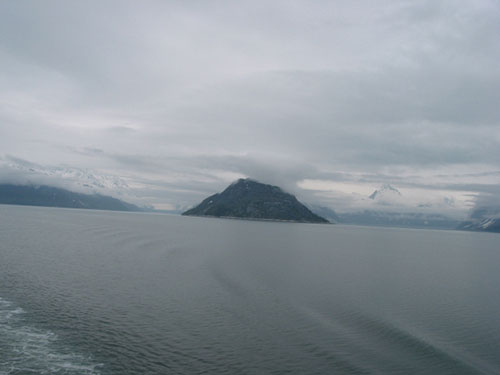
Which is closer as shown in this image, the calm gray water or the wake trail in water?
the wake trail in water

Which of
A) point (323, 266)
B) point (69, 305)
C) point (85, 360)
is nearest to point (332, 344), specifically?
point (85, 360)

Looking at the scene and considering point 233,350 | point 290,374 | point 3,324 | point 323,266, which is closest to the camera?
point 290,374

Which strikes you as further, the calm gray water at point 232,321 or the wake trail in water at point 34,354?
the calm gray water at point 232,321

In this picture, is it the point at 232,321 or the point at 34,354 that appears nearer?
the point at 34,354

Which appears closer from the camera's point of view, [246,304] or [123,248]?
[246,304]

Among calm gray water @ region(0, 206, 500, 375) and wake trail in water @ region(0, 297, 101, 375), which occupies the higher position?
calm gray water @ region(0, 206, 500, 375)

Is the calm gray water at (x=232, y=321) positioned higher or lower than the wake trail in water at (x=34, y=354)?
higher

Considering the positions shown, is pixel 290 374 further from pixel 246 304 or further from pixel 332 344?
pixel 246 304

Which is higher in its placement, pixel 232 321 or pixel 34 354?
pixel 232 321
